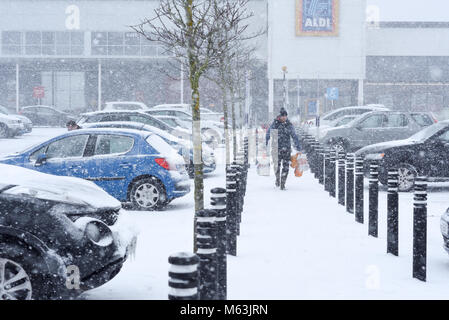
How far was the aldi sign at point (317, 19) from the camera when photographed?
49781 millimetres

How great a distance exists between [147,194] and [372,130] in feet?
36.7

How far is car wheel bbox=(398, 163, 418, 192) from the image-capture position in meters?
14.2

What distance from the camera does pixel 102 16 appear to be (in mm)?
56875

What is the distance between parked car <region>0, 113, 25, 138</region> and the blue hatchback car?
20.7 m

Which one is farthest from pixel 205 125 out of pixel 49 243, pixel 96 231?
pixel 49 243

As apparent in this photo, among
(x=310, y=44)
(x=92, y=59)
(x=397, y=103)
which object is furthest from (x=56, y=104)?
(x=397, y=103)

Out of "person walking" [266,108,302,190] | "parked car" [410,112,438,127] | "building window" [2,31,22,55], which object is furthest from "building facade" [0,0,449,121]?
"person walking" [266,108,302,190]

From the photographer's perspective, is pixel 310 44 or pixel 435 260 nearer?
pixel 435 260

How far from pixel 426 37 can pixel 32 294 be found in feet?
181

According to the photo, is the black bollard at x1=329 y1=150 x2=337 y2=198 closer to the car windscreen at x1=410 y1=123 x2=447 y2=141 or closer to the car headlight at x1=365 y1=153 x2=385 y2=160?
the car headlight at x1=365 y1=153 x2=385 y2=160

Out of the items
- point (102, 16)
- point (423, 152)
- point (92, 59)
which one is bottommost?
point (423, 152)

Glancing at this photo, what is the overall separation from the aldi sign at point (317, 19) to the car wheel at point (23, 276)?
46.5 meters

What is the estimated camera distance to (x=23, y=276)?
5234mm
